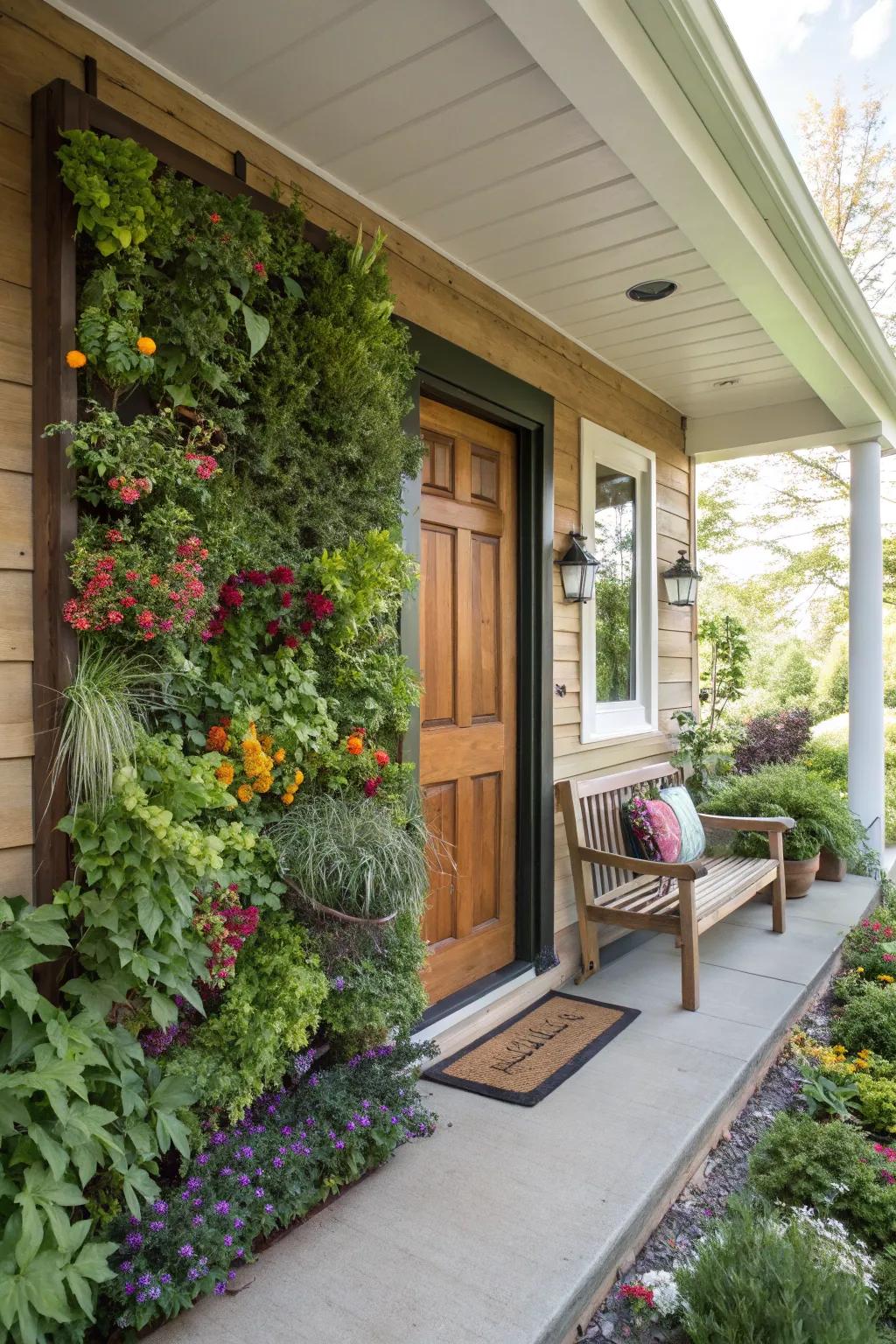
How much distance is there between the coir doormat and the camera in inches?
101

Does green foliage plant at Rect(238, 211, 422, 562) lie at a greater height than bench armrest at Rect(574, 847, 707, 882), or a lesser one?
greater

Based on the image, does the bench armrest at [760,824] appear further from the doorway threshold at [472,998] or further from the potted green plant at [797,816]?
the doorway threshold at [472,998]

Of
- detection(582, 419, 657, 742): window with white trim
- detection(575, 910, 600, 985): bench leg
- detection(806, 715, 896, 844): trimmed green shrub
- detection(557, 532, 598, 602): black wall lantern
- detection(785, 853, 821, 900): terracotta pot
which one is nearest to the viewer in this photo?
detection(575, 910, 600, 985): bench leg

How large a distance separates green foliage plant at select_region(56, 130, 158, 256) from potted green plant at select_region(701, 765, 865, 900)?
4.03 m

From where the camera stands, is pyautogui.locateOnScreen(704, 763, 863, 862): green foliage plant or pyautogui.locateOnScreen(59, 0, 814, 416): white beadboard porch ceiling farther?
pyautogui.locateOnScreen(704, 763, 863, 862): green foliage plant

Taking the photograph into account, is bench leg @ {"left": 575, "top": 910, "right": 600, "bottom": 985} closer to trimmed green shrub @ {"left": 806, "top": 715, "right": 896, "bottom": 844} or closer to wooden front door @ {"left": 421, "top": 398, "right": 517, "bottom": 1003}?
wooden front door @ {"left": 421, "top": 398, "right": 517, "bottom": 1003}

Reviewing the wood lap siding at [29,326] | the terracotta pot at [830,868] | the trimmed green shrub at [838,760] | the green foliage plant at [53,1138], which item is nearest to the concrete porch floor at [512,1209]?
the green foliage plant at [53,1138]

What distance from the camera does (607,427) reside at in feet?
13.1

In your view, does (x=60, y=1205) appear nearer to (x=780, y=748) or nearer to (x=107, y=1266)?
(x=107, y=1266)

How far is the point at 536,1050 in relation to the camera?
2.82m

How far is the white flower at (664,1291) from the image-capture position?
5.61 feet

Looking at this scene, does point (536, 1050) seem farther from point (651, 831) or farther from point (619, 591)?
point (619, 591)

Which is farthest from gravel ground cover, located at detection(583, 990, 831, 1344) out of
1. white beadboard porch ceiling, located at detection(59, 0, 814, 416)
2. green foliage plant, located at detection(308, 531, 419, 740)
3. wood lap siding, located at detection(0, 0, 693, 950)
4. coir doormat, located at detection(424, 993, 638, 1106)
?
white beadboard porch ceiling, located at detection(59, 0, 814, 416)

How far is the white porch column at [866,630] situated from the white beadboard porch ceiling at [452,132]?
1737mm
